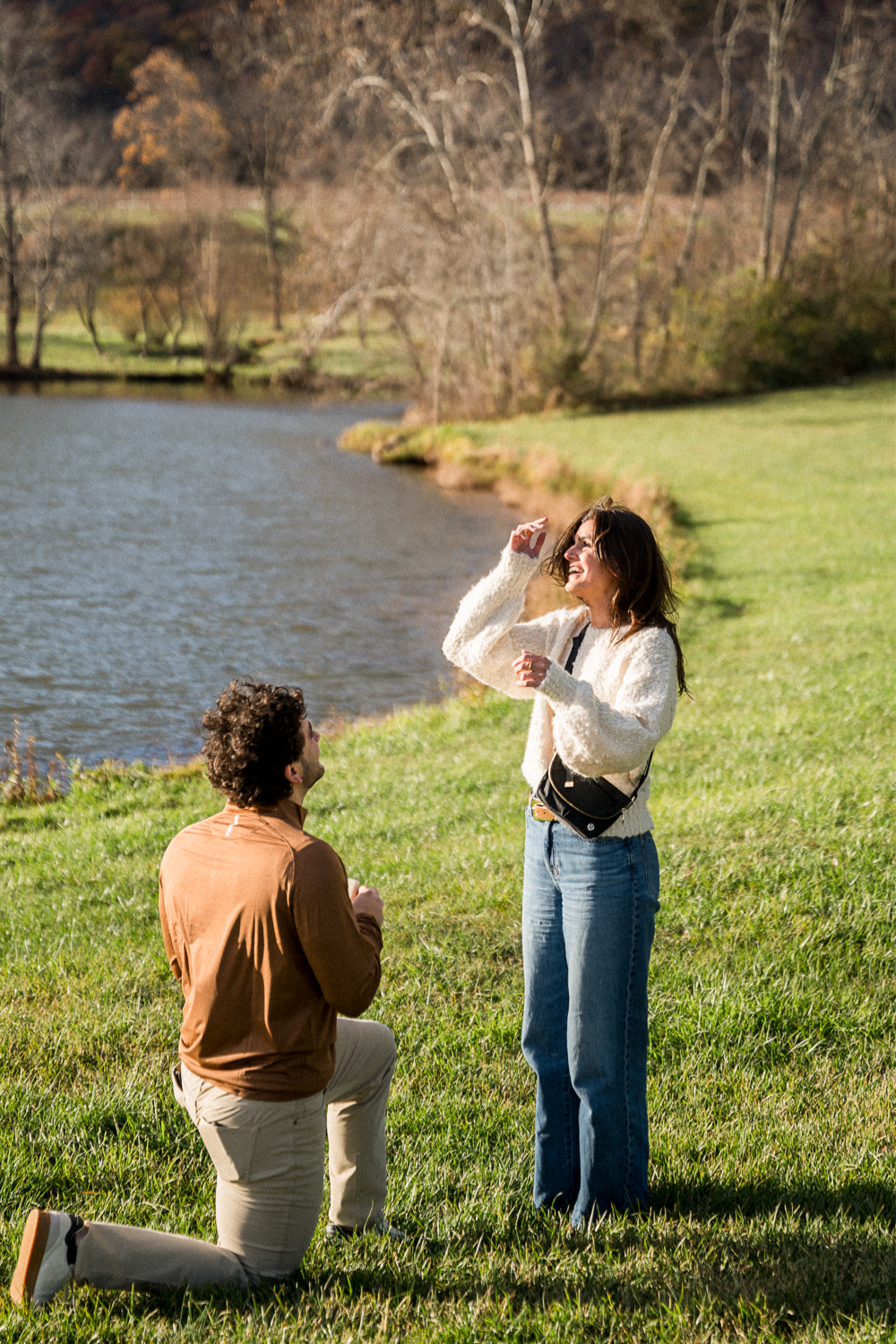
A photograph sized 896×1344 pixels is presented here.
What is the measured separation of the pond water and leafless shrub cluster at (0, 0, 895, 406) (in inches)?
338

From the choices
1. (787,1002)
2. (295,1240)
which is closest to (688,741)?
(787,1002)

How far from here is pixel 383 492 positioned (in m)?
28.5

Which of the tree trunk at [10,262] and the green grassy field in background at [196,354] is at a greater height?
the tree trunk at [10,262]

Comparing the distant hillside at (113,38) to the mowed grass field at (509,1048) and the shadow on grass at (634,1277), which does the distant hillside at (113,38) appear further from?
the shadow on grass at (634,1277)

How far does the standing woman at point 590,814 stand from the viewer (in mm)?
3260

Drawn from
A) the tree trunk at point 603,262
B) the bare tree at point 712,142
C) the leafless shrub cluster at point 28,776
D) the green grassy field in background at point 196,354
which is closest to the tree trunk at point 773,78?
the bare tree at point 712,142

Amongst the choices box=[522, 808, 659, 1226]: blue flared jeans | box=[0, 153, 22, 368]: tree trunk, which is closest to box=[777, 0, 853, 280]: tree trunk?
box=[0, 153, 22, 368]: tree trunk

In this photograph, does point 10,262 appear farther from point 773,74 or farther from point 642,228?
point 773,74

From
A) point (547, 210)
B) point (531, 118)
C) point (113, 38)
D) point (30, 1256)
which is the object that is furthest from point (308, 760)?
point (113, 38)

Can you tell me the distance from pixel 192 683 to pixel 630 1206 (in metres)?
11.1

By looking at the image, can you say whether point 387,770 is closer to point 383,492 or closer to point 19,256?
point 383,492

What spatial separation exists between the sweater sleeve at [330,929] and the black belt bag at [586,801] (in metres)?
0.68

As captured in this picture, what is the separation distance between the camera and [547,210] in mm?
42062

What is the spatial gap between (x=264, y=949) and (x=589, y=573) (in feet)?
4.53
